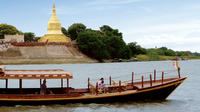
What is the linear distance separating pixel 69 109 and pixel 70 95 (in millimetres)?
901

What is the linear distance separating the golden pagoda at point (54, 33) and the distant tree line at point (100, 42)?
467 cm

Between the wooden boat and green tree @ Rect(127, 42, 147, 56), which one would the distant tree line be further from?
the wooden boat

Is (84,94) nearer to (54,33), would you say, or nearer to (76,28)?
(54,33)

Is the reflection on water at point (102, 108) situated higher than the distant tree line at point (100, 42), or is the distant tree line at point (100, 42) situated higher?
the distant tree line at point (100, 42)

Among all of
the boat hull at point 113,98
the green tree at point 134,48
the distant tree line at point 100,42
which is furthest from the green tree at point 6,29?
the boat hull at point 113,98

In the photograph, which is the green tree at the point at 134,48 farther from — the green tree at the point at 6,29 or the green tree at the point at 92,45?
the green tree at the point at 6,29

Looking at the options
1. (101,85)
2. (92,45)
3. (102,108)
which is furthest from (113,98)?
(92,45)

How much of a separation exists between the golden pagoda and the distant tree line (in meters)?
4.67

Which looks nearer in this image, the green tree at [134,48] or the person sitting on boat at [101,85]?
the person sitting on boat at [101,85]

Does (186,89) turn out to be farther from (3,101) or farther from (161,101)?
(3,101)

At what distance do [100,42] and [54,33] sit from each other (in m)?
16.5

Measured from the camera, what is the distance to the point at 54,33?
10925 cm

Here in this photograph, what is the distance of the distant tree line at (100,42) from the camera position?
99.9 m

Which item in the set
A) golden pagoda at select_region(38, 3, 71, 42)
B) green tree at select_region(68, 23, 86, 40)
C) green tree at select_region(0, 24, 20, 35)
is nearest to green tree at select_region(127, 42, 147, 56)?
green tree at select_region(68, 23, 86, 40)
